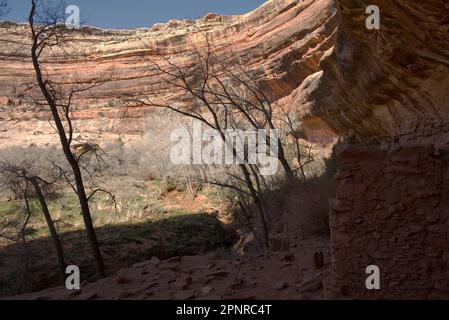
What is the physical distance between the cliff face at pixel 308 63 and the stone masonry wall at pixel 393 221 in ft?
6.63

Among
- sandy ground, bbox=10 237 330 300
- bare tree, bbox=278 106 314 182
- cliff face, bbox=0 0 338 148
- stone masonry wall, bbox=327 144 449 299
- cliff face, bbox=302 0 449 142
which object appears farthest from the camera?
cliff face, bbox=0 0 338 148

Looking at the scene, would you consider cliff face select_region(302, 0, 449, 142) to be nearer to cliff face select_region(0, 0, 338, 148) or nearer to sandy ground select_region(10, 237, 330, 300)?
sandy ground select_region(10, 237, 330, 300)

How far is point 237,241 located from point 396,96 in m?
7.14

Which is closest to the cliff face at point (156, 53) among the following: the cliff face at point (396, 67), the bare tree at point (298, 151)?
the bare tree at point (298, 151)

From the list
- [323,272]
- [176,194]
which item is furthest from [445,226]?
[176,194]

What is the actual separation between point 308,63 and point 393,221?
19890mm

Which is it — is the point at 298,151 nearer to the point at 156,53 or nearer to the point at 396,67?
the point at 396,67

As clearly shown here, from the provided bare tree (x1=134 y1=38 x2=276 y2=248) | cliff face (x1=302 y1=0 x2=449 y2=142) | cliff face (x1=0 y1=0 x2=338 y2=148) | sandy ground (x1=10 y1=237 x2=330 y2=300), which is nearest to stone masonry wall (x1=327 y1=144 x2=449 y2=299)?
sandy ground (x1=10 y1=237 x2=330 y2=300)

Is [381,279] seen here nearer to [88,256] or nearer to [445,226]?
[445,226]

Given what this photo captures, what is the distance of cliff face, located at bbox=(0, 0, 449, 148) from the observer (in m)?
5.50

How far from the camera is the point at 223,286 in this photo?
5.24 meters

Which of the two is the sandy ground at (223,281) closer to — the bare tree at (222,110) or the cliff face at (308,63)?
the bare tree at (222,110)

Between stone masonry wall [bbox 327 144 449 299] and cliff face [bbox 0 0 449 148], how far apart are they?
2020mm

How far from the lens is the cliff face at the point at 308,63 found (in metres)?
5.50
